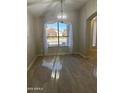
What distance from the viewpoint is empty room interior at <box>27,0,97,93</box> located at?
5.75 ft

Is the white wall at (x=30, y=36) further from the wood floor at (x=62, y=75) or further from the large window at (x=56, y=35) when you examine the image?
the large window at (x=56, y=35)

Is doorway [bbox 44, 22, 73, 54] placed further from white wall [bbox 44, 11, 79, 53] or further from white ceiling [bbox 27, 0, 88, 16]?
white ceiling [bbox 27, 0, 88, 16]

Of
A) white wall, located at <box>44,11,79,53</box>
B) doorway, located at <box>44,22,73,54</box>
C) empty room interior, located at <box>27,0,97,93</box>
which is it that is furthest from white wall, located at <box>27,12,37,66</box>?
white wall, located at <box>44,11,79,53</box>

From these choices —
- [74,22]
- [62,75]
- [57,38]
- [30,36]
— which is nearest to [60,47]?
[57,38]

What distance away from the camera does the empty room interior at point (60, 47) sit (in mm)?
1753

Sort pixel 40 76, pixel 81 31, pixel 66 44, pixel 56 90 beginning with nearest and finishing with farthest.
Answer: pixel 56 90, pixel 40 76, pixel 66 44, pixel 81 31

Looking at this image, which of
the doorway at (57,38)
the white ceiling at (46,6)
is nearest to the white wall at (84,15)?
the white ceiling at (46,6)

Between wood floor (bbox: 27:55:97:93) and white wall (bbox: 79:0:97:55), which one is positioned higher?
white wall (bbox: 79:0:97:55)

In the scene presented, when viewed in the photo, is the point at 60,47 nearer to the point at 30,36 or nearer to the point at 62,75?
the point at 62,75

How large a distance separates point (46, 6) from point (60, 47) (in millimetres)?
734
